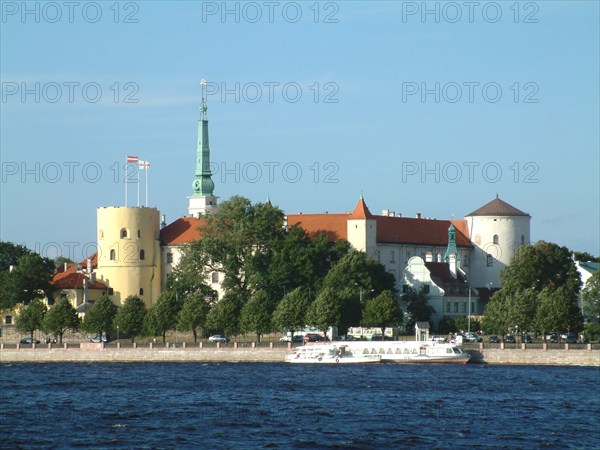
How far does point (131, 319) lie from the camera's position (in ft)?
363

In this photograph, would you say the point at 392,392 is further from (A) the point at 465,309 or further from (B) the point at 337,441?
(A) the point at 465,309

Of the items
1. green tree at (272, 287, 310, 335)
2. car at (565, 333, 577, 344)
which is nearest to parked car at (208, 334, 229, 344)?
green tree at (272, 287, 310, 335)

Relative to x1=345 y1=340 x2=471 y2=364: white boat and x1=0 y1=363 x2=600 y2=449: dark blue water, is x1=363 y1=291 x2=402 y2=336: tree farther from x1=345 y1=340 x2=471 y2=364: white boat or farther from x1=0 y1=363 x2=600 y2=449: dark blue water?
x1=0 y1=363 x2=600 y2=449: dark blue water

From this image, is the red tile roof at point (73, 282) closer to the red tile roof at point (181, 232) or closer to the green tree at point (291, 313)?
the red tile roof at point (181, 232)

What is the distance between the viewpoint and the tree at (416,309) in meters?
118

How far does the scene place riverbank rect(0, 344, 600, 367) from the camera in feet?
298

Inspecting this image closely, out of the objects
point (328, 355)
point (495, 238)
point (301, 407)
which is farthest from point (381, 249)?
point (301, 407)

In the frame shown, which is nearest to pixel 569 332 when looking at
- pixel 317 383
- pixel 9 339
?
pixel 317 383

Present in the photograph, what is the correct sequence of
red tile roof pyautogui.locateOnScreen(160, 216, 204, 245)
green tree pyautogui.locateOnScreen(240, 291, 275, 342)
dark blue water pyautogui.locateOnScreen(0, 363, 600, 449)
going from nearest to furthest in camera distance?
dark blue water pyautogui.locateOnScreen(0, 363, 600, 449) < green tree pyautogui.locateOnScreen(240, 291, 275, 342) < red tile roof pyautogui.locateOnScreen(160, 216, 204, 245)

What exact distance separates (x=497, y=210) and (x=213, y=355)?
142ft

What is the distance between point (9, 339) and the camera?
119188mm

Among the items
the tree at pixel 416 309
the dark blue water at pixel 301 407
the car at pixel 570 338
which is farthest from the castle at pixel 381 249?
the dark blue water at pixel 301 407

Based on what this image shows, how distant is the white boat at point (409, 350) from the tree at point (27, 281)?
33.4 m

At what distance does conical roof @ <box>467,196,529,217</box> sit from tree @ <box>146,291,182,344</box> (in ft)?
115
